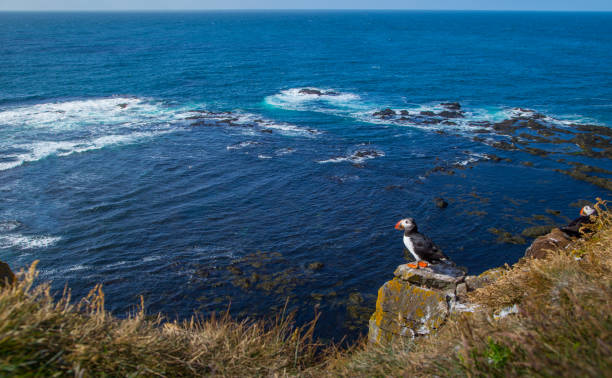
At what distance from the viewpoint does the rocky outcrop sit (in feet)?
27.9

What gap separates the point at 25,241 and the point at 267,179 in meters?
15.4

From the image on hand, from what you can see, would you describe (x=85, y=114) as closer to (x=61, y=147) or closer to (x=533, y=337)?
(x=61, y=147)

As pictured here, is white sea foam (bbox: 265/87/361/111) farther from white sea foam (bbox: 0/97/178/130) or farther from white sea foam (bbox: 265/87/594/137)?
white sea foam (bbox: 0/97/178/130)

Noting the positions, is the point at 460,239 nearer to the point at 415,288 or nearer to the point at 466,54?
the point at 415,288

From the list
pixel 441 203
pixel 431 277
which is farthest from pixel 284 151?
pixel 431 277

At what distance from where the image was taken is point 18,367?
4.32m

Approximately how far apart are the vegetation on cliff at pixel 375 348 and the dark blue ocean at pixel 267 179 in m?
10.4

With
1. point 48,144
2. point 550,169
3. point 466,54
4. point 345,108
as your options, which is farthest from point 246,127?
point 466,54

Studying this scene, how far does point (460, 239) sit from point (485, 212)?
4223mm

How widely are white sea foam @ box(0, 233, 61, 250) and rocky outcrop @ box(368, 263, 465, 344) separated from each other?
19.3 m

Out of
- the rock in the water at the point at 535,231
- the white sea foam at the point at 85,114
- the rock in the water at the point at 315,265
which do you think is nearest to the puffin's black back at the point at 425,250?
the rock in the water at the point at 315,265

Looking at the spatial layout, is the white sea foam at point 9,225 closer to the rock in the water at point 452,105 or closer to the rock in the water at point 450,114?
the rock in the water at point 450,114

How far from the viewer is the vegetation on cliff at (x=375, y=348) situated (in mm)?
4453

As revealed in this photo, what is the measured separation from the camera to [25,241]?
70.3ft
